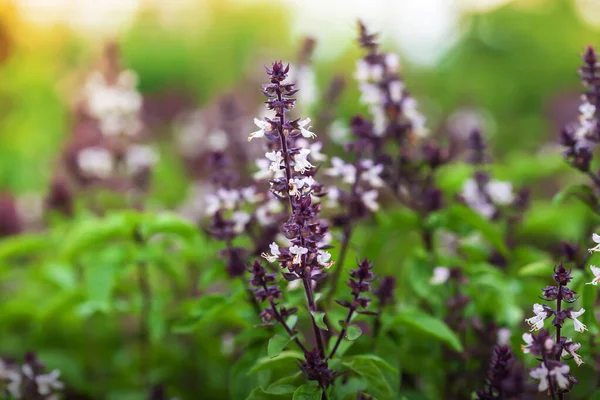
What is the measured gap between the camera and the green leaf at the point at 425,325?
2.13m

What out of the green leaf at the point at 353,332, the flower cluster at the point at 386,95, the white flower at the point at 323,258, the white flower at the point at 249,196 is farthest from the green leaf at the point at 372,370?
the flower cluster at the point at 386,95

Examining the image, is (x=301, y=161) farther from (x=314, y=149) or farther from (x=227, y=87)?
(x=227, y=87)

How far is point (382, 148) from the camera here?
2.60m

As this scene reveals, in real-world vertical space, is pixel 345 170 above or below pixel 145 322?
above

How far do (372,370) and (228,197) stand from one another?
0.83 m

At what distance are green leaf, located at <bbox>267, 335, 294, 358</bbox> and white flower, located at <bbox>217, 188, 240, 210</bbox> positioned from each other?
0.62 m

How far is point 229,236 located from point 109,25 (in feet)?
28.9

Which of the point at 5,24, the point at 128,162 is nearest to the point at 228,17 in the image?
the point at 5,24

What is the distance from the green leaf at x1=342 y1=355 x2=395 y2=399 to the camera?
73.5 inches

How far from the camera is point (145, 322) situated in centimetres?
301

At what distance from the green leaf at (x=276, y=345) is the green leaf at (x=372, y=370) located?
0.21 m

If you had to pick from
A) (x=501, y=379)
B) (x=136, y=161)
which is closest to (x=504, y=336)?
(x=501, y=379)

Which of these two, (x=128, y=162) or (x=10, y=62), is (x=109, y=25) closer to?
(x=10, y=62)

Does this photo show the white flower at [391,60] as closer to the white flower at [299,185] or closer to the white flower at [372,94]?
the white flower at [372,94]
